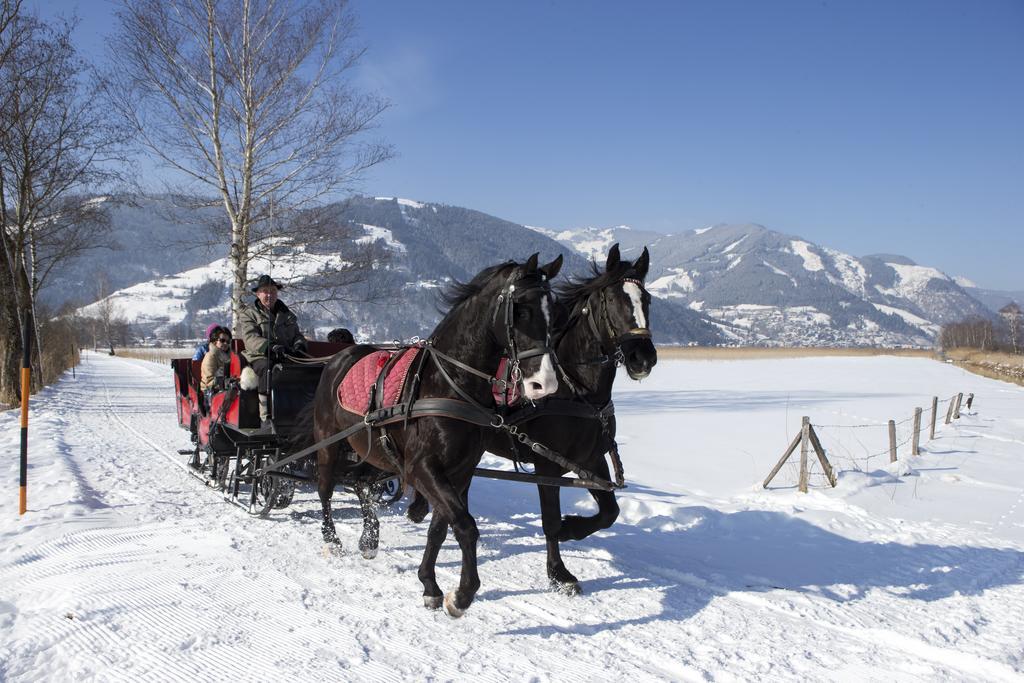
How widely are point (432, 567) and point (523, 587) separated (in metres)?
0.76

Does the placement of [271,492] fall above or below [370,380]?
below

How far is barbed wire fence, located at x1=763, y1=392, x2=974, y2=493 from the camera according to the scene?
30.0ft

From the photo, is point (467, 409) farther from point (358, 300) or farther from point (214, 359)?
point (358, 300)

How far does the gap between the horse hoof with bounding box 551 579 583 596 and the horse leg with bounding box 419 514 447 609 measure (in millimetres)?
858

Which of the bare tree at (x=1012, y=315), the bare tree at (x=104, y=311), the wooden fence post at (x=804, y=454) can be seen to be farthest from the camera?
the bare tree at (x=104, y=311)

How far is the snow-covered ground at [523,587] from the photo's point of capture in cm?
374

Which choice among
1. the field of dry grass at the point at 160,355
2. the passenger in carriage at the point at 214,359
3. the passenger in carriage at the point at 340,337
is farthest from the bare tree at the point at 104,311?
the passenger in carriage at the point at 340,337

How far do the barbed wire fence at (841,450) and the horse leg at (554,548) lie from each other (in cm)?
493

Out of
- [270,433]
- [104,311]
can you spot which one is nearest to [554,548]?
[270,433]

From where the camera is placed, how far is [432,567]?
4.65 metres

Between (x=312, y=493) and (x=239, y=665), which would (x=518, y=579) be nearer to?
(x=239, y=665)

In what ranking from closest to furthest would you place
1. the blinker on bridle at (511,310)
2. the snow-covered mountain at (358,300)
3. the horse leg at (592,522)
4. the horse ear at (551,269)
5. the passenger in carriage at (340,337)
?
the blinker on bridle at (511,310) → the horse ear at (551,269) → the horse leg at (592,522) → the passenger in carriage at (340,337) → the snow-covered mountain at (358,300)

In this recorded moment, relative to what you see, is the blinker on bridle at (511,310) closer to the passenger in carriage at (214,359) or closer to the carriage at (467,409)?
the carriage at (467,409)

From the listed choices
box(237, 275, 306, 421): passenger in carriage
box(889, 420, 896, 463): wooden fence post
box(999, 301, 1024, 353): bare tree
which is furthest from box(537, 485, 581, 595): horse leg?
box(999, 301, 1024, 353): bare tree
